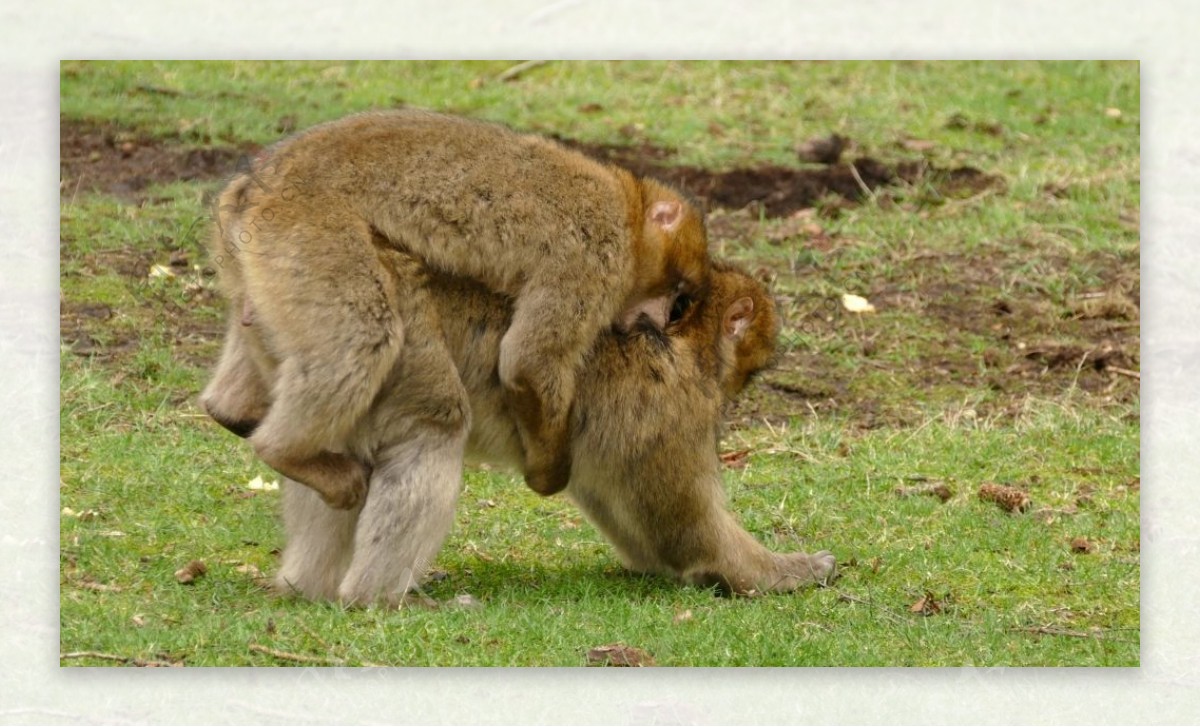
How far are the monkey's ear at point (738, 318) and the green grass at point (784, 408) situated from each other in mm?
1033

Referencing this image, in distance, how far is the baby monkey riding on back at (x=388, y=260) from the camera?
250 inches

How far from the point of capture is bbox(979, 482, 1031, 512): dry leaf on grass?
27.8 ft

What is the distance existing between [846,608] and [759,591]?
15.7 inches

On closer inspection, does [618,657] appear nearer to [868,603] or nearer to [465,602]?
[465,602]

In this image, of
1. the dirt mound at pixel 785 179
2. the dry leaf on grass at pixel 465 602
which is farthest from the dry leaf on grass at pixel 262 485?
the dirt mound at pixel 785 179

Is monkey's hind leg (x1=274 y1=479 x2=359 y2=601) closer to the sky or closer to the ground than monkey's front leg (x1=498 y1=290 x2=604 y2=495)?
closer to the ground

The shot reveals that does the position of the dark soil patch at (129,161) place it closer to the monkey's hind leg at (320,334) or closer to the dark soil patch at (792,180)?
the dark soil patch at (792,180)

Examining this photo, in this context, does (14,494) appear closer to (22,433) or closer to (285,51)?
(22,433)

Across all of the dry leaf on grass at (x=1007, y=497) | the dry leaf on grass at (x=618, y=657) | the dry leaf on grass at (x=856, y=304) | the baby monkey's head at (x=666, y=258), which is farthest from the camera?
the dry leaf on grass at (x=856, y=304)

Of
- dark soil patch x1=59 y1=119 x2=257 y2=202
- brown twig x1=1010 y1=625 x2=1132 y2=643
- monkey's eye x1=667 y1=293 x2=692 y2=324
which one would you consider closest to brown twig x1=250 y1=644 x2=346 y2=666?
monkey's eye x1=667 y1=293 x2=692 y2=324

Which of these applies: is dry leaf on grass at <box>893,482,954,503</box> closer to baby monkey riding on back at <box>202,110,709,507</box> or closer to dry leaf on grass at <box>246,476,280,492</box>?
baby monkey riding on back at <box>202,110,709,507</box>

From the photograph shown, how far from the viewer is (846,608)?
7.23 meters

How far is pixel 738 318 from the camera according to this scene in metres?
7.55

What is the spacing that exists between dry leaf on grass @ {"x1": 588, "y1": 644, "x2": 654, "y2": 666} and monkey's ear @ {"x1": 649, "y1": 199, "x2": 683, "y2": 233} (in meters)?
1.59
